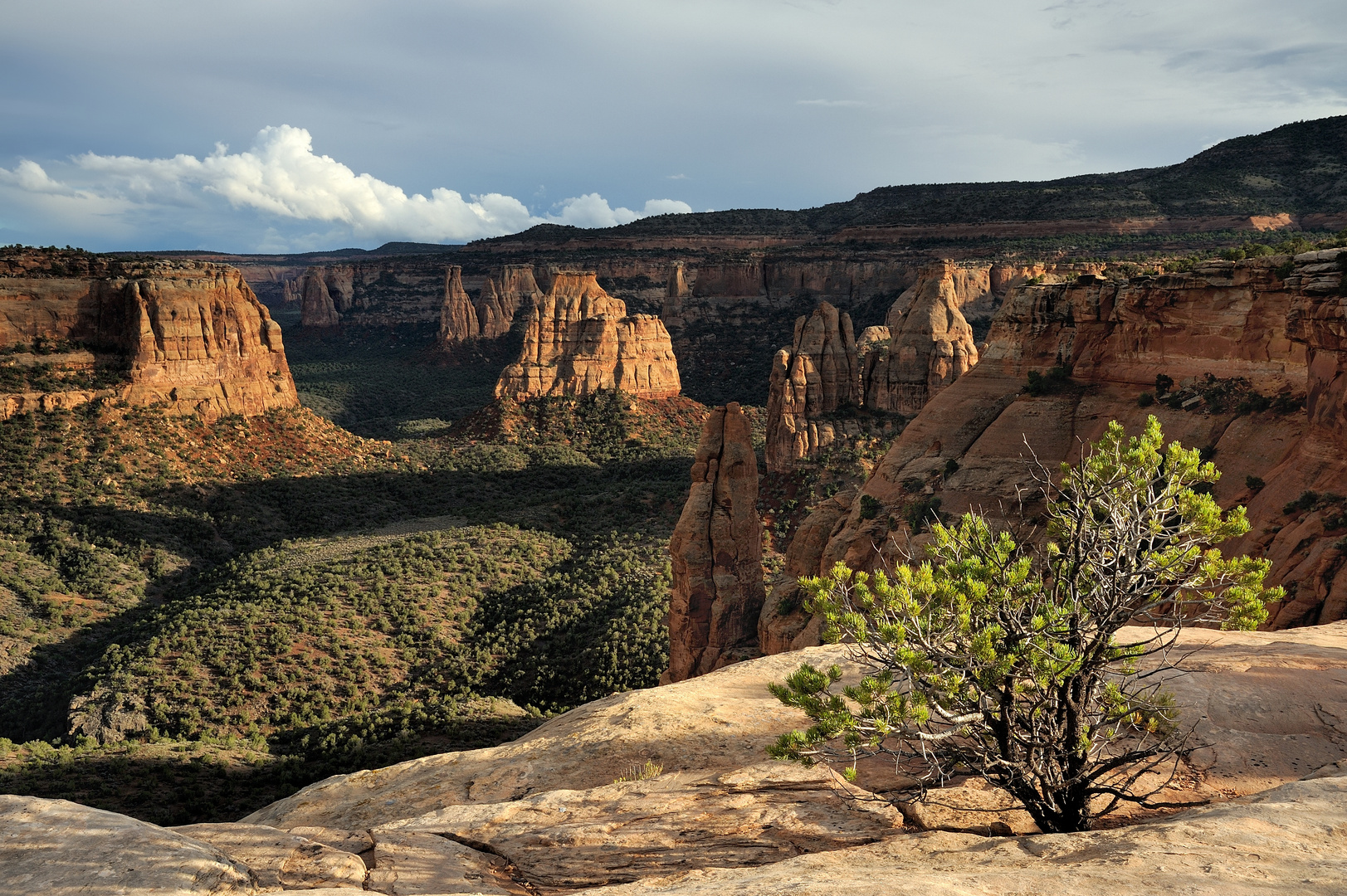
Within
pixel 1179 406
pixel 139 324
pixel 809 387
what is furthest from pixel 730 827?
pixel 139 324

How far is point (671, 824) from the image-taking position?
37.2 feet

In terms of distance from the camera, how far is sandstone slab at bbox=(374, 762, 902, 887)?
10555 millimetres

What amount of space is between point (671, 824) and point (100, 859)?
21.8 ft

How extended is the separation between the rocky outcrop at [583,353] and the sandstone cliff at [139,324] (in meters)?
29.5

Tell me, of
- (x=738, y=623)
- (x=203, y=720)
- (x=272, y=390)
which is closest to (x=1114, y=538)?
(x=738, y=623)

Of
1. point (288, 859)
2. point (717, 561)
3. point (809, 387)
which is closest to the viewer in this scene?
point (288, 859)

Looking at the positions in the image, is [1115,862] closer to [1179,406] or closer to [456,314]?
[1179,406]

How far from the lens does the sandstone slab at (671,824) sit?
416 inches

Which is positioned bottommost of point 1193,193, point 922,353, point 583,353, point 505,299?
point 583,353

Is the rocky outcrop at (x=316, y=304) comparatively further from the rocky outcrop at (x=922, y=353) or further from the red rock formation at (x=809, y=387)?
the rocky outcrop at (x=922, y=353)

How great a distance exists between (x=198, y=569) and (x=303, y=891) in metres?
56.1

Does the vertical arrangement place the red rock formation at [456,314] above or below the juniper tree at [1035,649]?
above

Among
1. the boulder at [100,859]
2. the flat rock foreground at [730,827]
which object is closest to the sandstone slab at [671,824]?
the flat rock foreground at [730,827]

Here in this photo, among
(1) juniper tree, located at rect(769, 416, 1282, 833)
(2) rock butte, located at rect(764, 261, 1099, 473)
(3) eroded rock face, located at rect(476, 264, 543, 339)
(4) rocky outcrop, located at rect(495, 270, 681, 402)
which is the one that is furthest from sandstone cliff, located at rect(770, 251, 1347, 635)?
(3) eroded rock face, located at rect(476, 264, 543, 339)
